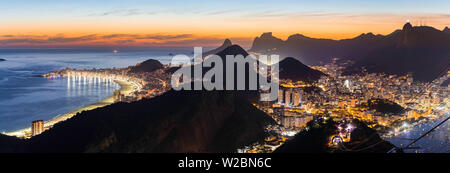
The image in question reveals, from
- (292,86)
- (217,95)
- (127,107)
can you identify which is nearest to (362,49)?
(292,86)

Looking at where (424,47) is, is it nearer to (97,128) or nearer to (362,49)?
(362,49)

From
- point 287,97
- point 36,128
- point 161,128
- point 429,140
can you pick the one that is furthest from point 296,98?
point 36,128

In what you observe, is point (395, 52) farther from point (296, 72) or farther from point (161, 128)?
point (161, 128)

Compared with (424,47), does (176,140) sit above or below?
below

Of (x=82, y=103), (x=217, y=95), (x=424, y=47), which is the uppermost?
(x=424, y=47)

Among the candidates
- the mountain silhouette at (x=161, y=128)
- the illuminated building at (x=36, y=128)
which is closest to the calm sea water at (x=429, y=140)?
the mountain silhouette at (x=161, y=128)
